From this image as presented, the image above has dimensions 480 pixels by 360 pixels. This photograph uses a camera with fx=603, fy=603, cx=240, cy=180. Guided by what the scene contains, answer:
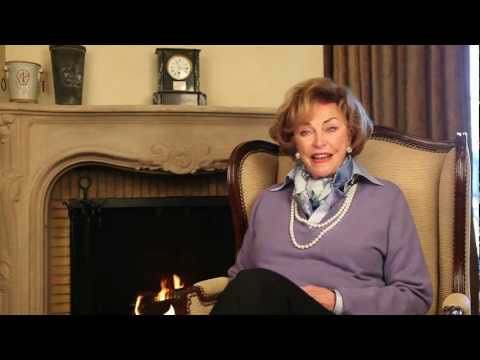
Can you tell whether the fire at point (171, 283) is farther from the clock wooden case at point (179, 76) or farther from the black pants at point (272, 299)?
the black pants at point (272, 299)

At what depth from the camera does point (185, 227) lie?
2.95m

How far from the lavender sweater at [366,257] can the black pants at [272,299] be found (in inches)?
6.0

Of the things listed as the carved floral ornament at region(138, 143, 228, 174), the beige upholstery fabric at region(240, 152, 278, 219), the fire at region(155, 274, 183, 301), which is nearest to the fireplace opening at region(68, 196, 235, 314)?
the fire at region(155, 274, 183, 301)

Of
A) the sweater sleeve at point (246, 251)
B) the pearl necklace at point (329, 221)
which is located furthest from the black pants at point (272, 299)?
the sweater sleeve at point (246, 251)

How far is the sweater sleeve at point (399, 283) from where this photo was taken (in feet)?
5.05

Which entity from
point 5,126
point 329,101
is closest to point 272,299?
point 329,101

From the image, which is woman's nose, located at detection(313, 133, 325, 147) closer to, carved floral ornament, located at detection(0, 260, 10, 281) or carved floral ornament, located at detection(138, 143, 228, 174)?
carved floral ornament, located at detection(138, 143, 228, 174)

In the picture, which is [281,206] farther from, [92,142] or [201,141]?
[92,142]

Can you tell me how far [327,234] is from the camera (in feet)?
5.49

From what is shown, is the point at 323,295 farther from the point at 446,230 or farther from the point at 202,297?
the point at 446,230

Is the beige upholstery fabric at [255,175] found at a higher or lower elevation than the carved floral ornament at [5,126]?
lower

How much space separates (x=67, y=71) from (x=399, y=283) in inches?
68.6
